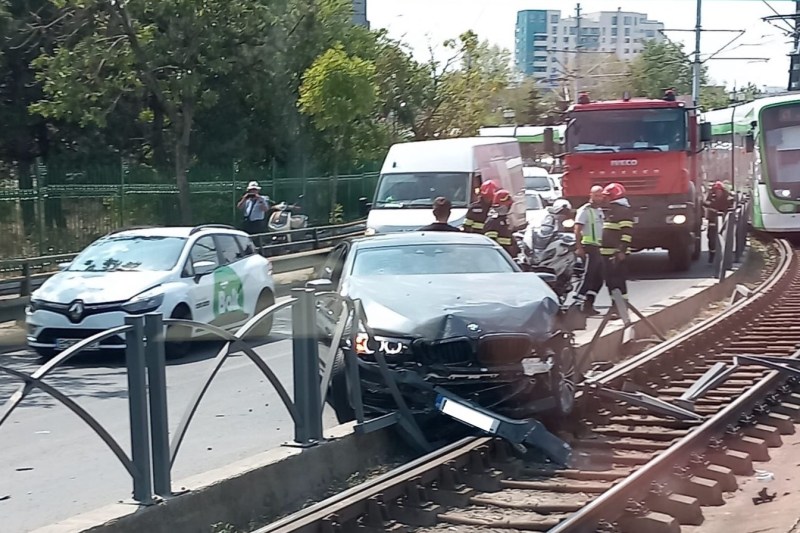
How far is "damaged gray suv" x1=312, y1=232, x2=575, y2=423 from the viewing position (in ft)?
28.0

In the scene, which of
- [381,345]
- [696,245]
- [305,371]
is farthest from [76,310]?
[696,245]

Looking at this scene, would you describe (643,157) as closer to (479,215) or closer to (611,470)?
(479,215)

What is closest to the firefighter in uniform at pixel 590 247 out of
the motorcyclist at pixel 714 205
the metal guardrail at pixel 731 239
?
the metal guardrail at pixel 731 239

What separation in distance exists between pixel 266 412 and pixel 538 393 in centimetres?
296

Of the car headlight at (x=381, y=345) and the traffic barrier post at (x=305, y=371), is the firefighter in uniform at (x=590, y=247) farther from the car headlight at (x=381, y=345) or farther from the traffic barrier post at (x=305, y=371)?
the traffic barrier post at (x=305, y=371)

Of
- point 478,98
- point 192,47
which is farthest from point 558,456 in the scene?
point 478,98

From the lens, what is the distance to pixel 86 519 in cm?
573

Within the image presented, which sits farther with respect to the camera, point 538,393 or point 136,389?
point 538,393

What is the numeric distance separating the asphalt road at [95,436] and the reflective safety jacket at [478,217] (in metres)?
3.27

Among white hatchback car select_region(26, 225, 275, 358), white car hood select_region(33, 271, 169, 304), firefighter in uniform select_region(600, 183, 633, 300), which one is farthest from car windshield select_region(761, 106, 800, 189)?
white car hood select_region(33, 271, 169, 304)

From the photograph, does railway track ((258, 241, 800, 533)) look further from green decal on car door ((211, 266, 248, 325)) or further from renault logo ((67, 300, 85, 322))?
renault logo ((67, 300, 85, 322))

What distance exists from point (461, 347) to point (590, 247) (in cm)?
576

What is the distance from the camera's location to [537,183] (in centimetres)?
3444

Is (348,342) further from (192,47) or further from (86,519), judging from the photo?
(192,47)
